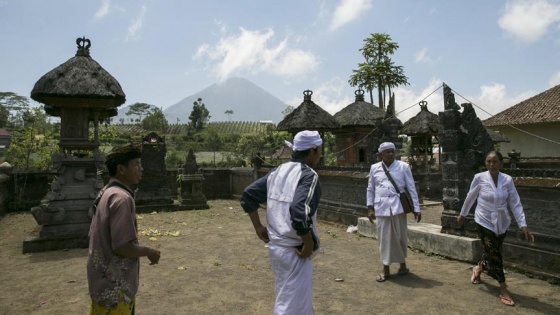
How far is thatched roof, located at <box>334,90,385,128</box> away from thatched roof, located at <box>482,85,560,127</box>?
10.7m

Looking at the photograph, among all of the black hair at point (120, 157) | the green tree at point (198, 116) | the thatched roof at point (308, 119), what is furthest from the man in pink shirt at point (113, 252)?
the green tree at point (198, 116)

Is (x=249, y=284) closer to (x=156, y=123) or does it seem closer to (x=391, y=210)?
(x=391, y=210)

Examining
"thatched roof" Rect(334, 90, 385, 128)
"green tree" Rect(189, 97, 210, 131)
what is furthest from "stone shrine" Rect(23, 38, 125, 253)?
"green tree" Rect(189, 97, 210, 131)

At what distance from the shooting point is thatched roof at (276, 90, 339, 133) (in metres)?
13.9

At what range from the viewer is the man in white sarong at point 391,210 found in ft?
18.5

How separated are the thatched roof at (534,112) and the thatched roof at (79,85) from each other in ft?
71.7

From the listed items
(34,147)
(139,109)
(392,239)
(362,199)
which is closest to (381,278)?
(392,239)

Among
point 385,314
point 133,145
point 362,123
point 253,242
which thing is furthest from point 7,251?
point 362,123

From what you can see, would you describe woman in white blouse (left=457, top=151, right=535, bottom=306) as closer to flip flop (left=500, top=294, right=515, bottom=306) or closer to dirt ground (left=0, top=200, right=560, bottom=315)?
flip flop (left=500, top=294, right=515, bottom=306)

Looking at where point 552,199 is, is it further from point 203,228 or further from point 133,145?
point 203,228

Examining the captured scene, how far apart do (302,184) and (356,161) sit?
46.1 ft

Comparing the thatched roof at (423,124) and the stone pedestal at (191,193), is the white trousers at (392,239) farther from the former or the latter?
the thatched roof at (423,124)

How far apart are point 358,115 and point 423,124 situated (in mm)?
3717

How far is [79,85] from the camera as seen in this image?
830 cm
